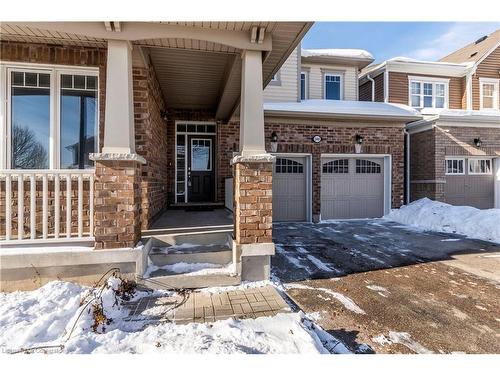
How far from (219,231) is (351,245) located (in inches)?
127

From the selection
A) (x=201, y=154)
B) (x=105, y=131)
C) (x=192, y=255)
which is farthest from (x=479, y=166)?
(x=105, y=131)

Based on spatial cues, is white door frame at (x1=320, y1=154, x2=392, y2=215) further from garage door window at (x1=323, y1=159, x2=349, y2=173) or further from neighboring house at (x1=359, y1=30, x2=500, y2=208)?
neighboring house at (x1=359, y1=30, x2=500, y2=208)

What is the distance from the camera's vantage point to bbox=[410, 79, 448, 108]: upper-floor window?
38.1 feet

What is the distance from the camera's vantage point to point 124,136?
3254mm

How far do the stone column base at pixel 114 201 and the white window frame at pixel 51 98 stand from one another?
1386mm

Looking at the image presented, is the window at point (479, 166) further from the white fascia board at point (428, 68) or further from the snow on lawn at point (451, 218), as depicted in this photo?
the white fascia board at point (428, 68)

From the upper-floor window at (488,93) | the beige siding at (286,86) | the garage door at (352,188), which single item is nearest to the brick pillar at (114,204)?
the garage door at (352,188)

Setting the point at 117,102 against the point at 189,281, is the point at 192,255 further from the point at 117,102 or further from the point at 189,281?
the point at 117,102

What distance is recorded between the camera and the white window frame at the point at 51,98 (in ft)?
12.7

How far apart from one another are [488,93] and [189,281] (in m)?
15.3

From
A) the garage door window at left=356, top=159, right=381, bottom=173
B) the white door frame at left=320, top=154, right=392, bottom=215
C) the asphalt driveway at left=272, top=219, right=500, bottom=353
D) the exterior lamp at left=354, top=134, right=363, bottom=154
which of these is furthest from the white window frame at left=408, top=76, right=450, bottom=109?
the asphalt driveway at left=272, top=219, right=500, bottom=353

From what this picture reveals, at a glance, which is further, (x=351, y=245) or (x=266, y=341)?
(x=351, y=245)
